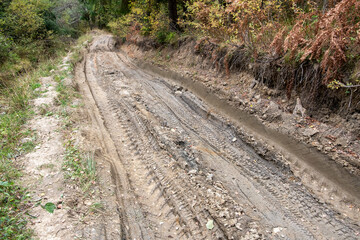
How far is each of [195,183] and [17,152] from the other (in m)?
3.95

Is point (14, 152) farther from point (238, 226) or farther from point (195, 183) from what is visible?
point (238, 226)

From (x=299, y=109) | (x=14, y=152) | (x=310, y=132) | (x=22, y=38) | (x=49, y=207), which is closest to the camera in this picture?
(x=49, y=207)

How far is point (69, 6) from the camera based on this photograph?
30172mm

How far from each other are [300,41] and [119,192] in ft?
19.0

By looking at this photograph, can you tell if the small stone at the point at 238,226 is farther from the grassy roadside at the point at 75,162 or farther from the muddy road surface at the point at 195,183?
the grassy roadside at the point at 75,162

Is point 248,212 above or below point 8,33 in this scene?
below

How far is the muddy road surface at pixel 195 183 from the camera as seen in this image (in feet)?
11.7

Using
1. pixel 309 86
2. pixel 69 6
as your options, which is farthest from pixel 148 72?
pixel 69 6

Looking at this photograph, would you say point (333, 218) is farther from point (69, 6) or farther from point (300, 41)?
point (69, 6)

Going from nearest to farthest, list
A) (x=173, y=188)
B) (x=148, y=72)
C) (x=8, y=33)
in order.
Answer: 1. (x=173, y=188)
2. (x=148, y=72)
3. (x=8, y=33)

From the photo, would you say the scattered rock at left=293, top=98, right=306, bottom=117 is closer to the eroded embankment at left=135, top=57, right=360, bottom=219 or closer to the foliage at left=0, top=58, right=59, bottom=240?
the eroded embankment at left=135, top=57, right=360, bottom=219

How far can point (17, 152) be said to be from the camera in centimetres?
442

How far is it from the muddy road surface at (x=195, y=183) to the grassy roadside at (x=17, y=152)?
933 millimetres

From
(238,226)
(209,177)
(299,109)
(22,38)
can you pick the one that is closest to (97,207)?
(209,177)
